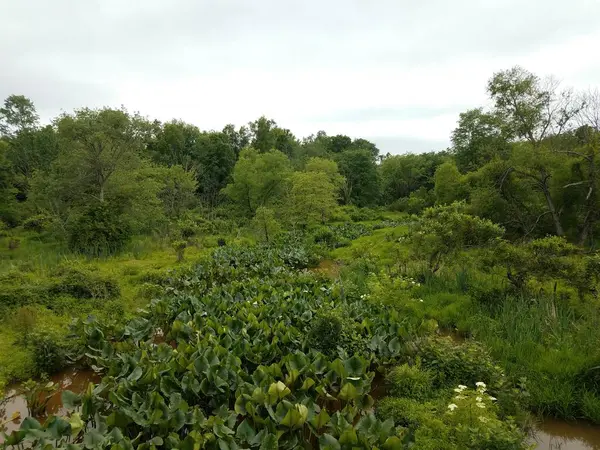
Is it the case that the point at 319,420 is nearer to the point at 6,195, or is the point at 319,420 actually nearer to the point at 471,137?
the point at 6,195

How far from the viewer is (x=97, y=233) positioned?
47.8 feet

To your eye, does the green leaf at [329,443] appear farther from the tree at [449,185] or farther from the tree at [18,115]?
the tree at [18,115]

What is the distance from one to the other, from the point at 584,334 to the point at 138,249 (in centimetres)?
1468

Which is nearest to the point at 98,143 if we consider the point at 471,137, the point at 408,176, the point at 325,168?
the point at 325,168

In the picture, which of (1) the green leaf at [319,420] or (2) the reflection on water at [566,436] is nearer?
(1) the green leaf at [319,420]

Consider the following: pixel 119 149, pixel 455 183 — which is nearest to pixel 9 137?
pixel 119 149

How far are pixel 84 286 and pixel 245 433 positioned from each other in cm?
674

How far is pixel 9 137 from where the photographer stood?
96.2 feet

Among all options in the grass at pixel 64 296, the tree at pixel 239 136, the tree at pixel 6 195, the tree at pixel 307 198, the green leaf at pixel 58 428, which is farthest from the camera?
the tree at pixel 239 136

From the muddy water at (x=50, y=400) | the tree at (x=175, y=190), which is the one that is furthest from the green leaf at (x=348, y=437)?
the tree at (x=175, y=190)

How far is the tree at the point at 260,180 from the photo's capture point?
2612 centimetres

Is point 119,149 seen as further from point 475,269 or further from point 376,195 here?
point 376,195

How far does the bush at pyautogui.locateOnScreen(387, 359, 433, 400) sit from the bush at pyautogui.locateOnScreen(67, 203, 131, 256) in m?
12.5

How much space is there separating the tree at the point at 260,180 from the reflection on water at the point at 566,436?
73.1 ft
